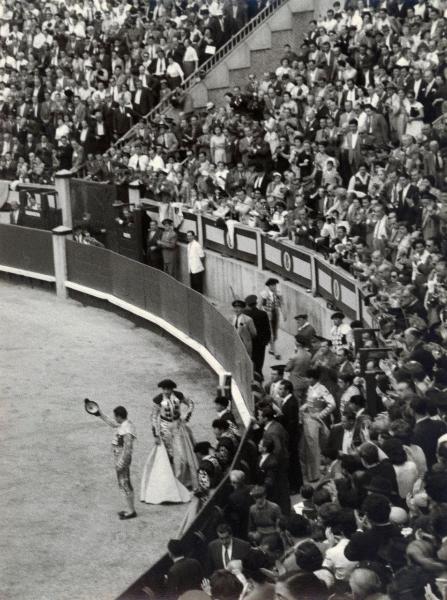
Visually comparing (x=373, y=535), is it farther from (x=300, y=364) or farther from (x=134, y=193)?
(x=134, y=193)

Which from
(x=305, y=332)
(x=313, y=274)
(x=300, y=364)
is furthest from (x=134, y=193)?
(x=300, y=364)

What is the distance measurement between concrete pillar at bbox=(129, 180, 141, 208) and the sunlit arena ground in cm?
217

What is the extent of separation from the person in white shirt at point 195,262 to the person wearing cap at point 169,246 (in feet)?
1.57

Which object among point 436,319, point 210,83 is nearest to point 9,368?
point 436,319

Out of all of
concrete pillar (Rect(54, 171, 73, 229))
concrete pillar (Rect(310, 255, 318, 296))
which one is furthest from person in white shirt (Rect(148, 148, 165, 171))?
concrete pillar (Rect(310, 255, 318, 296))

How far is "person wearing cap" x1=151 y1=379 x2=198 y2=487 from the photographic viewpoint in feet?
51.8

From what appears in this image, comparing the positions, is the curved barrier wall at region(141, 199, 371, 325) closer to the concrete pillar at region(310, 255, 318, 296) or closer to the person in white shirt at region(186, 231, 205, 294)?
Result: the concrete pillar at region(310, 255, 318, 296)

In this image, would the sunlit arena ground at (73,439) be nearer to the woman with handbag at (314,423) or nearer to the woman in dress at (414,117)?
the woman with handbag at (314,423)

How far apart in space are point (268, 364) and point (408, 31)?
24.0ft

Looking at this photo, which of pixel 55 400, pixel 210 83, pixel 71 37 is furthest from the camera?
Answer: pixel 71 37

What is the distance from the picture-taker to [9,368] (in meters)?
21.8

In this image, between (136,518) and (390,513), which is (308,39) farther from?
(390,513)

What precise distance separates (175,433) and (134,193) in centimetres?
1086

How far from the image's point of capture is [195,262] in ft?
78.5
